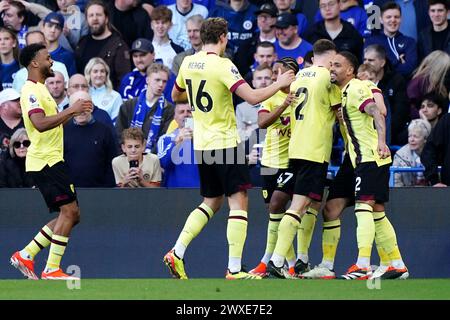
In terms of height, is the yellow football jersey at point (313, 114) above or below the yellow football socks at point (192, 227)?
above

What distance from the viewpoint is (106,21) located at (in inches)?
681

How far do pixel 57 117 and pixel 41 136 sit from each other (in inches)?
19.2

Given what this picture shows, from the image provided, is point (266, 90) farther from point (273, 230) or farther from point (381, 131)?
point (273, 230)

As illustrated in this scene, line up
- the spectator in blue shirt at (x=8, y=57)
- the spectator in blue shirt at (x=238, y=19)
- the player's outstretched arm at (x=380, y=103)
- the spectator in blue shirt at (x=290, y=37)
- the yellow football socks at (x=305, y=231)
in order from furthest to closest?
the spectator in blue shirt at (x=8, y=57) → the spectator in blue shirt at (x=238, y=19) → the spectator in blue shirt at (x=290, y=37) → the yellow football socks at (x=305, y=231) → the player's outstretched arm at (x=380, y=103)

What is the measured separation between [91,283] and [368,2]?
636cm

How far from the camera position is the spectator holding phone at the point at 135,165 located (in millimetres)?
15125

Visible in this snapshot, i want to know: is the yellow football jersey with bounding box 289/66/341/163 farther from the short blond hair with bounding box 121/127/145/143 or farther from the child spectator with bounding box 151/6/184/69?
the child spectator with bounding box 151/6/184/69

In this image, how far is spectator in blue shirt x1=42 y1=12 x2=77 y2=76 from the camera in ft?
57.1

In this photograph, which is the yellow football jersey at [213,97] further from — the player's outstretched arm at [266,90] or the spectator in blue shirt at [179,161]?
the spectator in blue shirt at [179,161]

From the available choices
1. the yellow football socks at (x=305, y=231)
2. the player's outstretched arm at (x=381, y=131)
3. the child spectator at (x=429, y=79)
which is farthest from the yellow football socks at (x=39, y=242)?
the child spectator at (x=429, y=79)

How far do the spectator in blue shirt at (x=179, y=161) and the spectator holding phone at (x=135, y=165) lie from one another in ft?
0.39

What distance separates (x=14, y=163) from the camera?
50.8ft

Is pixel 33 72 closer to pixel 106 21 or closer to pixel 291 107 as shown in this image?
pixel 291 107

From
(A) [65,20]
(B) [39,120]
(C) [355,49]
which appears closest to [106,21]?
(A) [65,20]
